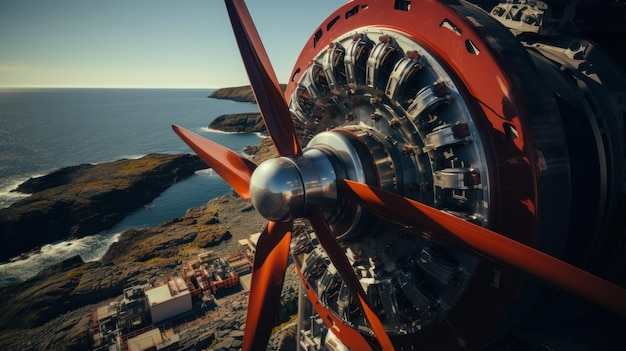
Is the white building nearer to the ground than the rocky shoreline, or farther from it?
farther from it

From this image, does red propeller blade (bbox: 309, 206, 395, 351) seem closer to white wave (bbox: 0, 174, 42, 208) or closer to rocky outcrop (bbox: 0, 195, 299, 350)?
rocky outcrop (bbox: 0, 195, 299, 350)

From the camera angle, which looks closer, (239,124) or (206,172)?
(206,172)

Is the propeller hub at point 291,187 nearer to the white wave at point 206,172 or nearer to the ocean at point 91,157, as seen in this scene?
the ocean at point 91,157

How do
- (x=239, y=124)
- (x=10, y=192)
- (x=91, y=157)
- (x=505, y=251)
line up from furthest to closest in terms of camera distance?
(x=239, y=124) < (x=91, y=157) < (x=10, y=192) < (x=505, y=251)

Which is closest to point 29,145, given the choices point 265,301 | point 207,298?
point 207,298

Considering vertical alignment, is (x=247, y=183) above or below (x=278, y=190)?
below

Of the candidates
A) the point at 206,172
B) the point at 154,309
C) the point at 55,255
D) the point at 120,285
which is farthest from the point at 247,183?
the point at 206,172

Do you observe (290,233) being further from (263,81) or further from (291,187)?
(263,81)

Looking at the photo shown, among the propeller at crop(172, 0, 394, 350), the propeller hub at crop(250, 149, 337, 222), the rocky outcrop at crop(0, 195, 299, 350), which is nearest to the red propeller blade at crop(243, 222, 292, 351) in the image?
the propeller at crop(172, 0, 394, 350)
